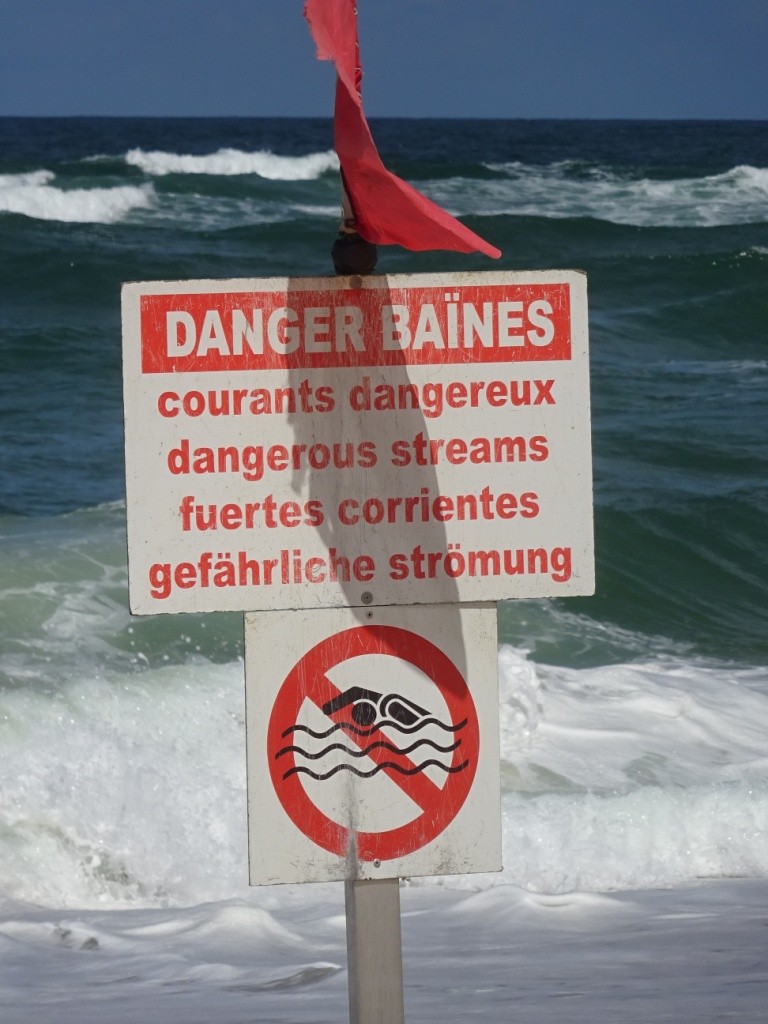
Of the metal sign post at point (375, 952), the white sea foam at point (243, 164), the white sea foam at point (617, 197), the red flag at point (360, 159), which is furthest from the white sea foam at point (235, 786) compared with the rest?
the white sea foam at point (243, 164)

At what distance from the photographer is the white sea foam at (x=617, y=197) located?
25.8m

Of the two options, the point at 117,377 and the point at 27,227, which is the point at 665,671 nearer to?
the point at 117,377

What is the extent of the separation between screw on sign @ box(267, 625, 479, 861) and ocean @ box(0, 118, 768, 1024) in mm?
1323

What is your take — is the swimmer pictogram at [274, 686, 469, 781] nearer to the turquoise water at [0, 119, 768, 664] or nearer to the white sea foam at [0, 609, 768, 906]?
the white sea foam at [0, 609, 768, 906]

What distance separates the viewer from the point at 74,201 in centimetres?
2477

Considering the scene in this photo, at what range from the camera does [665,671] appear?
6621 millimetres

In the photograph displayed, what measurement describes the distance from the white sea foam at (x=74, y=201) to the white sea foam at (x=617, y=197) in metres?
5.50

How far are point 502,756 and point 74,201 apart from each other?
68.8 feet

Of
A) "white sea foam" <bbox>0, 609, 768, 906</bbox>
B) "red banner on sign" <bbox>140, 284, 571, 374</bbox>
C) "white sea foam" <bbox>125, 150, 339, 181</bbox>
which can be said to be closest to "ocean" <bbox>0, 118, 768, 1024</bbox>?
"white sea foam" <bbox>0, 609, 768, 906</bbox>

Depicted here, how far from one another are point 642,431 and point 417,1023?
27.7 ft

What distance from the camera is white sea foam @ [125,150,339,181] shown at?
105 ft

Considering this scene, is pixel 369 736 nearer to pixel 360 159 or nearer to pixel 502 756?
pixel 360 159

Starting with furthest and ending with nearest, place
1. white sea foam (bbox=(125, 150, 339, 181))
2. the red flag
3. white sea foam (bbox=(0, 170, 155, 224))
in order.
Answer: white sea foam (bbox=(125, 150, 339, 181)) < white sea foam (bbox=(0, 170, 155, 224)) < the red flag

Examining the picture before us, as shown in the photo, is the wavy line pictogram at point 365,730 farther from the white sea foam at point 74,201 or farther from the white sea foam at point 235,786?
the white sea foam at point 74,201
